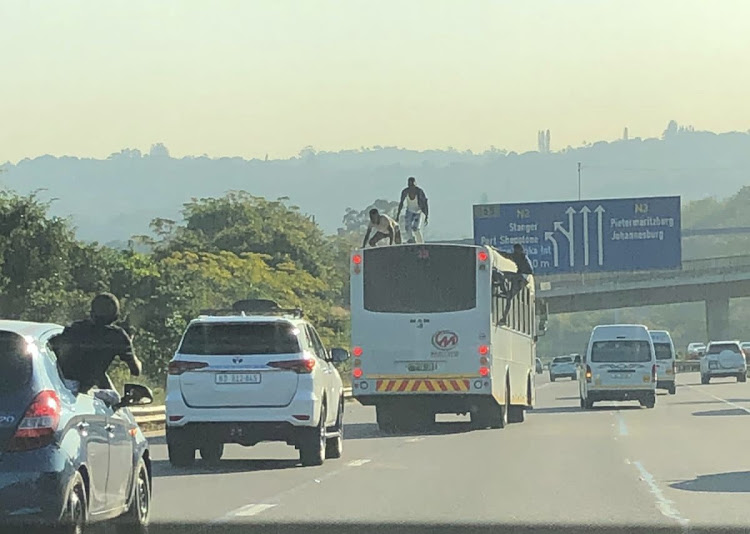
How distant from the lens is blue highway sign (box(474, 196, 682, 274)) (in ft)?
204

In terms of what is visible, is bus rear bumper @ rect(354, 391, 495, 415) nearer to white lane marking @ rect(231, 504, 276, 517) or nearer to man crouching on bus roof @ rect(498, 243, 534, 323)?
man crouching on bus roof @ rect(498, 243, 534, 323)

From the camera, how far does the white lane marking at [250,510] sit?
48.8 feet

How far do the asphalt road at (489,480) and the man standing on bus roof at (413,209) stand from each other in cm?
445

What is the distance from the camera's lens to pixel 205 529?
13.6 metres

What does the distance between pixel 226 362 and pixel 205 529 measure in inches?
269

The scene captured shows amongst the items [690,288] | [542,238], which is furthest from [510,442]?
[690,288]

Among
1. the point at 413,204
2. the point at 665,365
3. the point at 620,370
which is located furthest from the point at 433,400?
the point at 665,365

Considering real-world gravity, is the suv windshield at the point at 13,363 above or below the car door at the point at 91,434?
above

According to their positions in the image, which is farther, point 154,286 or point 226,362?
point 154,286

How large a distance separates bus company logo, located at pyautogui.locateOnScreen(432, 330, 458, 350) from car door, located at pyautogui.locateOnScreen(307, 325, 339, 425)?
808 cm

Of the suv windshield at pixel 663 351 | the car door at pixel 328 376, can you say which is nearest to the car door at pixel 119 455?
the car door at pixel 328 376

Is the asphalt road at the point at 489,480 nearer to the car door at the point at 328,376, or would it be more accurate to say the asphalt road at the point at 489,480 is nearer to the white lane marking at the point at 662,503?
the white lane marking at the point at 662,503

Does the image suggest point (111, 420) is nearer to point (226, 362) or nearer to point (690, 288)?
point (226, 362)

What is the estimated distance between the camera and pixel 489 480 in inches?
747
